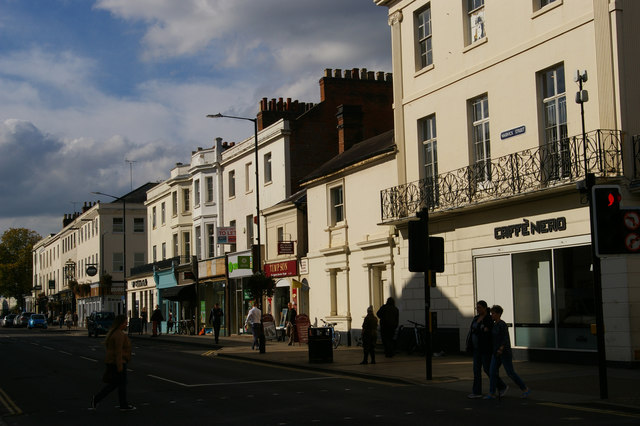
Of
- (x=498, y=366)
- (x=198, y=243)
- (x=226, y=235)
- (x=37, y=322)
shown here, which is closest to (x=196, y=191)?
Answer: (x=198, y=243)

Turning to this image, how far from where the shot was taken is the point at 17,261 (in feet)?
389

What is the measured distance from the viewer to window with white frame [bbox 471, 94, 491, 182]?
22.2m

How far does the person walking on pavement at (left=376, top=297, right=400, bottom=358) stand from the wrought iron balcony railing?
10.4 ft

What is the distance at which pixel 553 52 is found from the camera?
781 inches

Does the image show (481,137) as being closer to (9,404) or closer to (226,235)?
(9,404)

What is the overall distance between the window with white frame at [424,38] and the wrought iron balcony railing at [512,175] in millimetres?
4147

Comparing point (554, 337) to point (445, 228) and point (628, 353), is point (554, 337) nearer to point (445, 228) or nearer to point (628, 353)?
point (628, 353)

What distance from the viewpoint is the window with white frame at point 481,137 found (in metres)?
22.2

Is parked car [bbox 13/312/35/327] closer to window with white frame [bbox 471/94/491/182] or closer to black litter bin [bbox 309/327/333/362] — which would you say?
black litter bin [bbox 309/327/333/362]

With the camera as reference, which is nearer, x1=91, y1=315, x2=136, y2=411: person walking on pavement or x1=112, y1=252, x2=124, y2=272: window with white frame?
x1=91, y1=315, x2=136, y2=411: person walking on pavement

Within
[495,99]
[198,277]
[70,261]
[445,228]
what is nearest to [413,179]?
[445,228]

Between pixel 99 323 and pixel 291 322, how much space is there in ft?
72.1

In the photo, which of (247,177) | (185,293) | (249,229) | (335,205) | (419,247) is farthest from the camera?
(185,293)

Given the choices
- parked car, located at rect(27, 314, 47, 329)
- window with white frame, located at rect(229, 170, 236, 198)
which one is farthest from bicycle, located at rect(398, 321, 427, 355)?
parked car, located at rect(27, 314, 47, 329)
